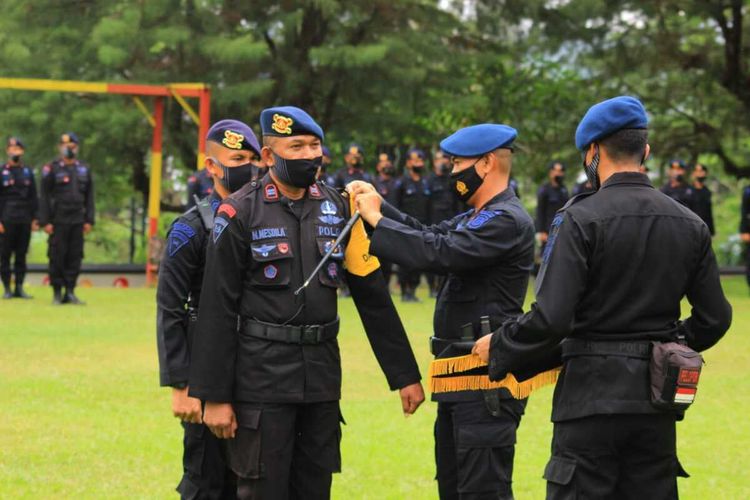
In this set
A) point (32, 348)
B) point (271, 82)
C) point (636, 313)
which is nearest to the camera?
point (636, 313)

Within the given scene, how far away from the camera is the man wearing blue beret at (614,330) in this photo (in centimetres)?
469

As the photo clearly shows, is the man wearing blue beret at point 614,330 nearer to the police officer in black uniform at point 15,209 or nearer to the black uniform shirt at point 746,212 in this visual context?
the police officer in black uniform at point 15,209

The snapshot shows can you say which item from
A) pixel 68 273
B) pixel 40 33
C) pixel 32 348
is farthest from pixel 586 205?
pixel 40 33

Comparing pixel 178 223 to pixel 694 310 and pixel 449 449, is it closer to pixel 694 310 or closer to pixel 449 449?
pixel 449 449

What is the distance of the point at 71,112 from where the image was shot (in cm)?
2466

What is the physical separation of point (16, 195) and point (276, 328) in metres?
14.5

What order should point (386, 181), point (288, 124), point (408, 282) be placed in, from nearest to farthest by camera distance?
point (288, 124)
point (408, 282)
point (386, 181)

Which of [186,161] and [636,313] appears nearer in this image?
[636,313]

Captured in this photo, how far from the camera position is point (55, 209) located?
734 inches

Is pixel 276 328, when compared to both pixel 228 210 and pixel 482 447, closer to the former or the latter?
pixel 228 210

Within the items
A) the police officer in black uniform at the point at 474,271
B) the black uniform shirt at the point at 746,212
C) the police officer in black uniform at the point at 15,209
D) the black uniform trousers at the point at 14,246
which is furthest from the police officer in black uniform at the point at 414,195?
the police officer in black uniform at the point at 474,271

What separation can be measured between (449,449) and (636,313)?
60.9 inches

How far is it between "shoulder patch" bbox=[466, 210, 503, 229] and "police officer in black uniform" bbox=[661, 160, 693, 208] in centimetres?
1602

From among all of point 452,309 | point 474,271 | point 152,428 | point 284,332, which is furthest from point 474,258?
point 152,428
